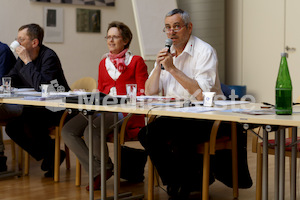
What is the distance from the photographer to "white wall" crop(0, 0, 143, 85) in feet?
17.0

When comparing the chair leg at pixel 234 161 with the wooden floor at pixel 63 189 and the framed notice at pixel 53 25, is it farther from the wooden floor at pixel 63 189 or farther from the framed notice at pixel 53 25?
the framed notice at pixel 53 25

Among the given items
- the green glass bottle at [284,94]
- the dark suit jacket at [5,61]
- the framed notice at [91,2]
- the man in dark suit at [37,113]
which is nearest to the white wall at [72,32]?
the framed notice at [91,2]

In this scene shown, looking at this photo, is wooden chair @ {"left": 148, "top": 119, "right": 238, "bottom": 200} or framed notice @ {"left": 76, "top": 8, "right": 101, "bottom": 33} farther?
framed notice @ {"left": 76, "top": 8, "right": 101, "bottom": 33}

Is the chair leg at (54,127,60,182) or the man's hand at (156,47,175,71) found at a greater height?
the man's hand at (156,47,175,71)

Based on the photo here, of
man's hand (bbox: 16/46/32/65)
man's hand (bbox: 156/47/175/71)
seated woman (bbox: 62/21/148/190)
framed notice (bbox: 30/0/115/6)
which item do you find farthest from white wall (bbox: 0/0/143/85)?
man's hand (bbox: 156/47/175/71)

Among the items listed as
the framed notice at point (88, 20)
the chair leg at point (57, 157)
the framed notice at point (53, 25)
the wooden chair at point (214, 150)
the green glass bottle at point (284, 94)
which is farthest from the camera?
the framed notice at point (88, 20)

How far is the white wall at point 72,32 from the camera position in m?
5.19

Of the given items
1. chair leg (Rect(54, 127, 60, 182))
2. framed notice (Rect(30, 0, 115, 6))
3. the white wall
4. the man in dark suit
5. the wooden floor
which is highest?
framed notice (Rect(30, 0, 115, 6))

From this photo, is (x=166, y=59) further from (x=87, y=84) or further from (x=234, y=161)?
(x=87, y=84)

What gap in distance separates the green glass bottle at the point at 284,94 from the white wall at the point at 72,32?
3.74 m

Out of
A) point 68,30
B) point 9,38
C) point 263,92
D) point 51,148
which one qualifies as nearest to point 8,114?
point 51,148

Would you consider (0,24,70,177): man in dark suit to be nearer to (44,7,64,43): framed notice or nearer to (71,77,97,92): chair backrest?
(71,77,97,92): chair backrest

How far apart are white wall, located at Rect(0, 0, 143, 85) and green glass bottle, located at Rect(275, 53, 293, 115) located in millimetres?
3743

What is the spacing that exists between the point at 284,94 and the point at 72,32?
3.96 m
